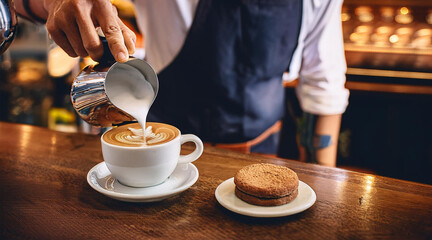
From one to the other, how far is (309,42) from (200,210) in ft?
4.50

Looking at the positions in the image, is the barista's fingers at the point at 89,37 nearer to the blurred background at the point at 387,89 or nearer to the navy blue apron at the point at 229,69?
the navy blue apron at the point at 229,69

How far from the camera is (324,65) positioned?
1.89m

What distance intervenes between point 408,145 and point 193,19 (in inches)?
90.7

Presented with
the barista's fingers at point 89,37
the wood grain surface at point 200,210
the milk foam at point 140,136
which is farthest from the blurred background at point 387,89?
the barista's fingers at point 89,37

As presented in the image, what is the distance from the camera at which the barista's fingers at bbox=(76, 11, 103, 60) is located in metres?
0.95

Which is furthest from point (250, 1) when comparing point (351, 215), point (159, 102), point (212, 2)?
point (351, 215)

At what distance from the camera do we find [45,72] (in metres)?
4.23

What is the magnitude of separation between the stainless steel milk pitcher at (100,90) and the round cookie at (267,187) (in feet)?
1.24

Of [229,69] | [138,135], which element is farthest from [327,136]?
[138,135]

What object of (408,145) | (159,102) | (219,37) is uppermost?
(219,37)

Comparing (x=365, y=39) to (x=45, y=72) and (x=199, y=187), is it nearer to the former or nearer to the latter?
(x=199, y=187)

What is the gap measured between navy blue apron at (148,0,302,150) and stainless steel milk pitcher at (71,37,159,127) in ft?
2.65

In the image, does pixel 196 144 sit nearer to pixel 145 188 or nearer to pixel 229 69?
pixel 145 188

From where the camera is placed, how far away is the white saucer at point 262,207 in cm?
79
